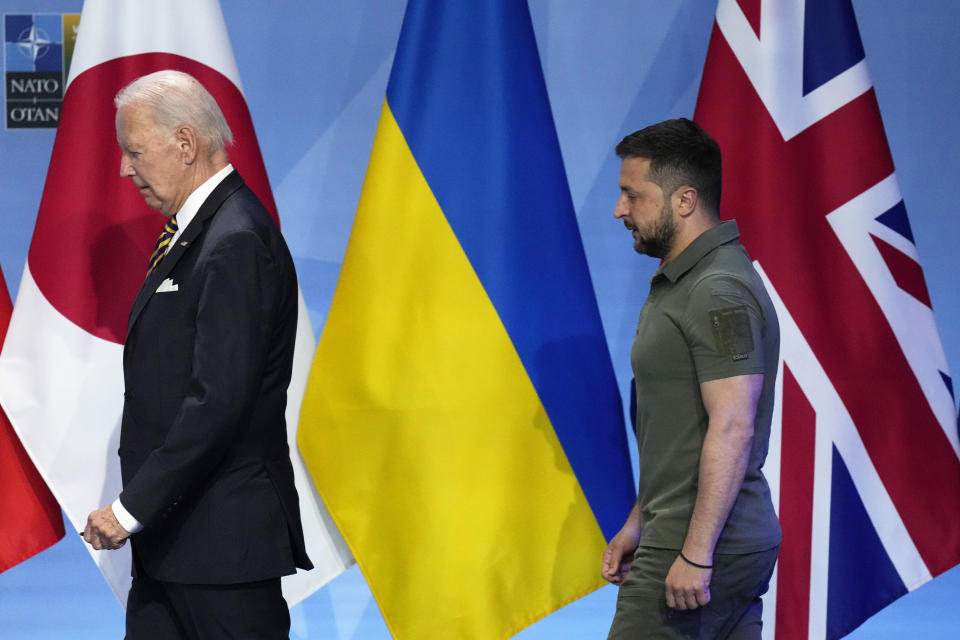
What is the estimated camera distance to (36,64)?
264 cm

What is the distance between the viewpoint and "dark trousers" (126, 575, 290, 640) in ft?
5.01

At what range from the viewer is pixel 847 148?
7.16 feet

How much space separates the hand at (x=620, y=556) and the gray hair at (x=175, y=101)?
831 millimetres

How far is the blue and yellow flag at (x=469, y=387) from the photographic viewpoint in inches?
83.4

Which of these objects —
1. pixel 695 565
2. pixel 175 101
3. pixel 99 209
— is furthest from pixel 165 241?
→ pixel 695 565

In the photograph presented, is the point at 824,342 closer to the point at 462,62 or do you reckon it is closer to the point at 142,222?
the point at 462,62

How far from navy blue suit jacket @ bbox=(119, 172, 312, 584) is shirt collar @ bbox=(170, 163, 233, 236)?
0.01 meters

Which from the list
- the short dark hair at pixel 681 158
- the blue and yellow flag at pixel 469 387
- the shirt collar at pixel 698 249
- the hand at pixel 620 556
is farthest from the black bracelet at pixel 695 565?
the blue and yellow flag at pixel 469 387

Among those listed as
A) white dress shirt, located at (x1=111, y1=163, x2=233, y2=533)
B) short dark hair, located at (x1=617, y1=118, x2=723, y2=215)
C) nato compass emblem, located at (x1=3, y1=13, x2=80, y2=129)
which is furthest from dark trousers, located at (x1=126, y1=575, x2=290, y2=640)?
nato compass emblem, located at (x1=3, y1=13, x2=80, y2=129)

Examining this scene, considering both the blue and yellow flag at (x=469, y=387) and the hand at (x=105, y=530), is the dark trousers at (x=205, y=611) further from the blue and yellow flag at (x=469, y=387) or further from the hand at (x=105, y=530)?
the blue and yellow flag at (x=469, y=387)

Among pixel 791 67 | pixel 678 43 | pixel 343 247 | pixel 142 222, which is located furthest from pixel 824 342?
pixel 142 222

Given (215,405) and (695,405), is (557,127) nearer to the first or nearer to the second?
(695,405)

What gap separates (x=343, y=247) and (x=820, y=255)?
1.06 m

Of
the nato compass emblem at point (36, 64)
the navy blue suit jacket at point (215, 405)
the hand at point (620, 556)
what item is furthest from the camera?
the nato compass emblem at point (36, 64)
